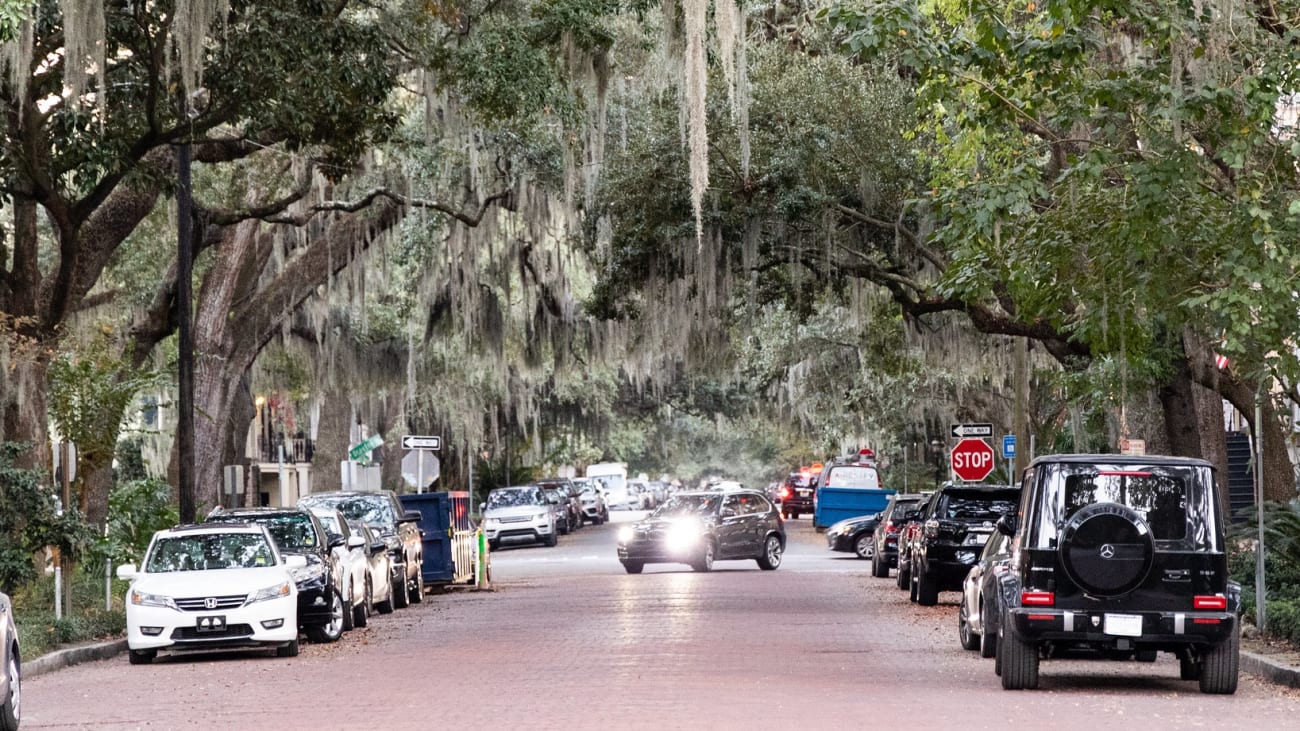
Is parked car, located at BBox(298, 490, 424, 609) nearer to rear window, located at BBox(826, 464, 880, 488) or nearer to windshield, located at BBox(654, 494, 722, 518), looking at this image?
windshield, located at BBox(654, 494, 722, 518)

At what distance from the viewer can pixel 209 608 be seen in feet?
59.4

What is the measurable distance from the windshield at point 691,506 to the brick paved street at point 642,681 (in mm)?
9687

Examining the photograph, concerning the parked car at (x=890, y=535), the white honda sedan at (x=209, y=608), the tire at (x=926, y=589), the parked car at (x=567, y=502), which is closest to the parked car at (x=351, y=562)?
the white honda sedan at (x=209, y=608)

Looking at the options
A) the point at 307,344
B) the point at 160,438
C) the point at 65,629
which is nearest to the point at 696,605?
the point at 65,629

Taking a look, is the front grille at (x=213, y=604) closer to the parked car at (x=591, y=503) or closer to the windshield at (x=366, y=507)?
the windshield at (x=366, y=507)

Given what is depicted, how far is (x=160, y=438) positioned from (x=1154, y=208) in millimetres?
36465

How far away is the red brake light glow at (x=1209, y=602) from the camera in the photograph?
13.5 m

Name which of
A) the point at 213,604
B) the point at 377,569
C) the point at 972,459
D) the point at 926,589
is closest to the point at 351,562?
the point at 377,569

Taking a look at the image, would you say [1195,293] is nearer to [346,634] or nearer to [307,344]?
[346,634]

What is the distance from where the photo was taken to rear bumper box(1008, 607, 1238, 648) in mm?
13508

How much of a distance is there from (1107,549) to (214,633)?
891 cm

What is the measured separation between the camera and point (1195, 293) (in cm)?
1825

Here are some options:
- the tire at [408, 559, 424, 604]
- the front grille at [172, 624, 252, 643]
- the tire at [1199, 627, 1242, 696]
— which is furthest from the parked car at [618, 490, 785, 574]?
the tire at [1199, 627, 1242, 696]

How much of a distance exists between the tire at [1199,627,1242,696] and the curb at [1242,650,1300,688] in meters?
0.97
